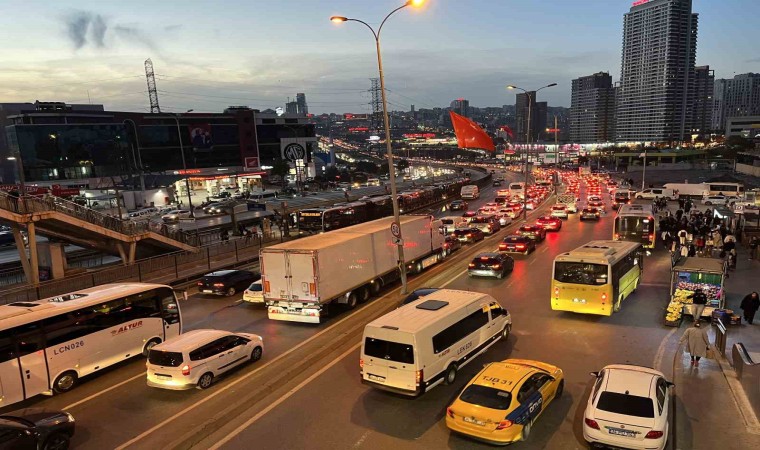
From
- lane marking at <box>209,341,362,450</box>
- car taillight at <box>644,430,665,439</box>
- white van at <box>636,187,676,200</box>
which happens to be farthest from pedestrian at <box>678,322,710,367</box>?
white van at <box>636,187,676,200</box>

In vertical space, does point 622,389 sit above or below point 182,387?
above

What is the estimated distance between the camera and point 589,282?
16984 mm

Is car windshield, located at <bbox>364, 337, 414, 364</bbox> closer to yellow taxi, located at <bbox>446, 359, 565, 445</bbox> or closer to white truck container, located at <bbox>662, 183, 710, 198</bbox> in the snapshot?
yellow taxi, located at <bbox>446, 359, 565, 445</bbox>

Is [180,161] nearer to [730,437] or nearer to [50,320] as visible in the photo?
[50,320]

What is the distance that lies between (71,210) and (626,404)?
25911mm

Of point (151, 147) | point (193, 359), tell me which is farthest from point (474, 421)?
point (151, 147)

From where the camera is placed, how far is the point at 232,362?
13562mm

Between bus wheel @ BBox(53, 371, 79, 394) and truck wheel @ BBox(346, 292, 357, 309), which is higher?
bus wheel @ BBox(53, 371, 79, 394)

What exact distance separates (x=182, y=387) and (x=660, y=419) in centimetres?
1086

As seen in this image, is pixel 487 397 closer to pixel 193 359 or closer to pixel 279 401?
pixel 279 401

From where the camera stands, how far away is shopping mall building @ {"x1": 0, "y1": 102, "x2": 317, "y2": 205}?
80.4 m

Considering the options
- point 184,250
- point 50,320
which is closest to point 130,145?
point 184,250

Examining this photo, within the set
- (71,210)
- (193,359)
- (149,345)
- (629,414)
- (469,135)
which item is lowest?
(149,345)

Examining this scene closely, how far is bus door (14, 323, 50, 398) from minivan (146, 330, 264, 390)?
2598mm
